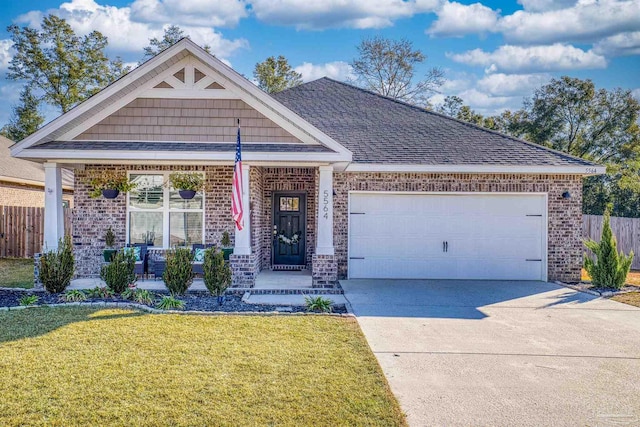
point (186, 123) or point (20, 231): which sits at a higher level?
point (186, 123)

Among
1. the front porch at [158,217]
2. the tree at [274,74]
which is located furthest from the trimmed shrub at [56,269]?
the tree at [274,74]

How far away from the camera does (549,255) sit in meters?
A: 11.7

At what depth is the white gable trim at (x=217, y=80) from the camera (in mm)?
9586

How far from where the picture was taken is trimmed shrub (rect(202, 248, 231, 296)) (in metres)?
8.31

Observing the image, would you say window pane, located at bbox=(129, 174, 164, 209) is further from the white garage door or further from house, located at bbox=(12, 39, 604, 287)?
the white garage door

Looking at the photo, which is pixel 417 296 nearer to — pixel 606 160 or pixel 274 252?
pixel 274 252

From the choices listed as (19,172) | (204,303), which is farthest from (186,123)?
(19,172)

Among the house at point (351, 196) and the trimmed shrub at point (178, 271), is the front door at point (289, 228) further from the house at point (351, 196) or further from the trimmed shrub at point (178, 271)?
the trimmed shrub at point (178, 271)

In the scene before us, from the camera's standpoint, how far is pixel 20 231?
52.6 feet

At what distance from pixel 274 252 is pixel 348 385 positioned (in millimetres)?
8639

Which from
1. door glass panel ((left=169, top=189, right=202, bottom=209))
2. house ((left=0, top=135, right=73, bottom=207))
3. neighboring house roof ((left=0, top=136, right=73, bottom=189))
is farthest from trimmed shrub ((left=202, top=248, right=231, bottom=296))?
house ((left=0, top=135, right=73, bottom=207))

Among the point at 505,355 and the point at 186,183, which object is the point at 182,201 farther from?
the point at 505,355

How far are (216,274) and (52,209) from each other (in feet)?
13.9

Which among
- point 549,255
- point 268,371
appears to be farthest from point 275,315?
point 549,255
